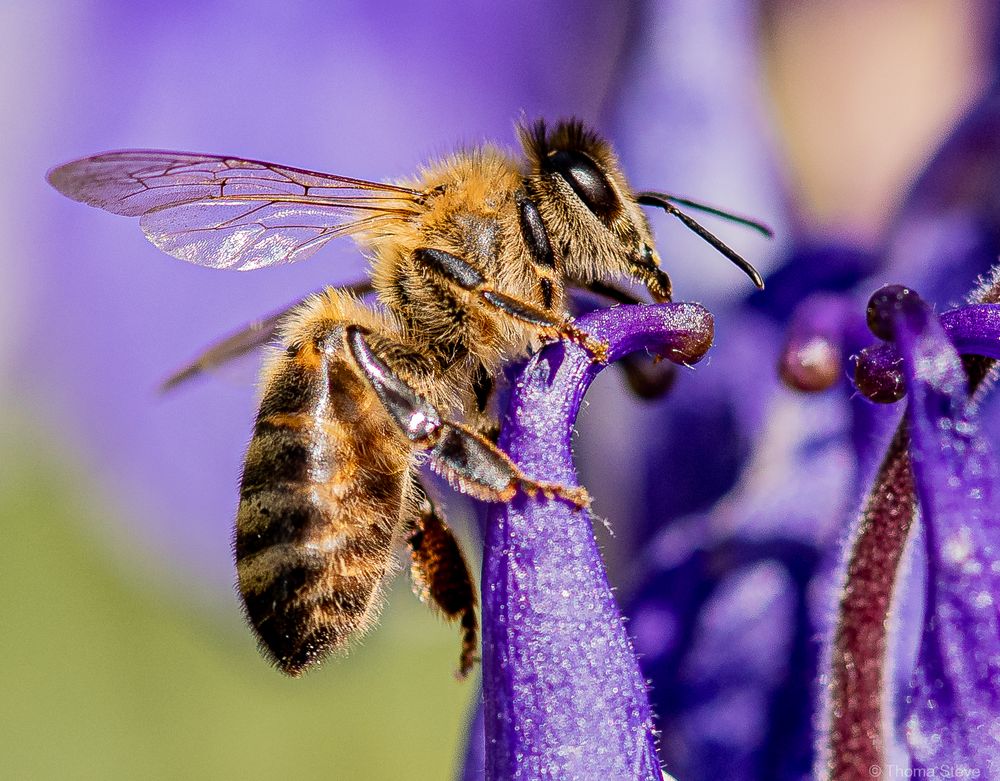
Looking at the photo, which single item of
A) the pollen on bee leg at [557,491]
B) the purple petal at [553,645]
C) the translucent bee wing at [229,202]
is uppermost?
the translucent bee wing at [229,202]

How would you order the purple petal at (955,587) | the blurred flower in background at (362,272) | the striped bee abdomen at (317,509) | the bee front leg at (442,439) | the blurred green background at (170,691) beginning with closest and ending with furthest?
the purple petal at (955,587)
the bee front leg at (442,439)
the striped bee abdomen at (317,509)
the blurred flower in background at (362,272)
the blurred green background at (170,691)

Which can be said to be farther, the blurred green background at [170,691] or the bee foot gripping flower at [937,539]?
the blurred green background at [170,691]

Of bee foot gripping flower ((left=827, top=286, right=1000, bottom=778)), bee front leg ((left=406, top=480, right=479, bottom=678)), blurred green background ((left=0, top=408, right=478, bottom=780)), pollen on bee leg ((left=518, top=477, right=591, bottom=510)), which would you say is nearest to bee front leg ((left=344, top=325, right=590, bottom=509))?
pollen on bee leg ((left=518, top=477, right=591, bottom=510))

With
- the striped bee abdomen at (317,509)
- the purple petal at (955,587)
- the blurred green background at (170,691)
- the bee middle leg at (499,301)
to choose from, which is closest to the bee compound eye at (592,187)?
the bee middle leg at (499,301)

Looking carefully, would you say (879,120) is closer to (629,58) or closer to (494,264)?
(629,58)

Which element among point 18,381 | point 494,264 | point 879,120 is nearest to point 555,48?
point 879,120

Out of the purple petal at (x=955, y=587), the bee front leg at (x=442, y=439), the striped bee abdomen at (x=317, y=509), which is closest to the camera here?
the purple petal at (x=955, y=587)

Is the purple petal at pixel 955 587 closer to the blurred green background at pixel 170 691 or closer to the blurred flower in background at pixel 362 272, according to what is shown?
the blurred flower in background at pixel 362 272

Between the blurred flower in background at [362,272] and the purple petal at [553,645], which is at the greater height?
the blurred flower in background at [362,272]
